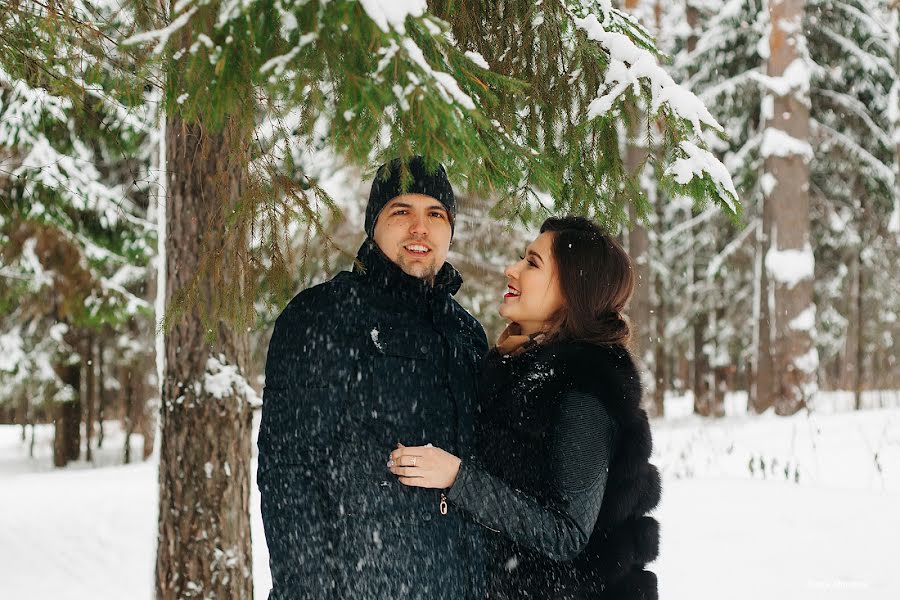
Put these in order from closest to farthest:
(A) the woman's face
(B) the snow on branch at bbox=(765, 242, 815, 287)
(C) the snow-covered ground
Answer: (A) the woman's face, (C) the snow-covered ground, (B) the snow on branch at bbox=(765, 242, 815, 287)

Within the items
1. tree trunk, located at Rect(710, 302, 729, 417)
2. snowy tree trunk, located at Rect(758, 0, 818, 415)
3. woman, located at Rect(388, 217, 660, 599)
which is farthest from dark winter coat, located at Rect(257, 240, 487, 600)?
tree trunk, located at Rect(710, 302, 729, 417)

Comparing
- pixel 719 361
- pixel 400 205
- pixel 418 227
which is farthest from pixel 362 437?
pixel 719 361

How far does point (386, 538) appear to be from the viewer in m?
2.89

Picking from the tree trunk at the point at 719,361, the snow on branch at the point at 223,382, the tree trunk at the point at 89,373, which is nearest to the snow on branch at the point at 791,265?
the tree trunk at the point at 719,361

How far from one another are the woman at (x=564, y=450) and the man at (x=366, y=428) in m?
0.14

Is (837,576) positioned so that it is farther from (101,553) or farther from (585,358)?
(101,553)

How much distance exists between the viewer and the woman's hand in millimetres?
2695

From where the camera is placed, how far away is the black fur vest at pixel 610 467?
9.01 feet

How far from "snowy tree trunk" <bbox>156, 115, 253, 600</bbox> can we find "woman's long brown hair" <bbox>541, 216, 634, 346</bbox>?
224 cm

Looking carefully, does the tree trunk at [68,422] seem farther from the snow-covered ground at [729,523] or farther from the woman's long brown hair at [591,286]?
the woman's long brown hair at [591,286]

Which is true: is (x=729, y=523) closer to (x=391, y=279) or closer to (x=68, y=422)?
(x=391, y=279)

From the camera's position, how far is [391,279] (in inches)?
125

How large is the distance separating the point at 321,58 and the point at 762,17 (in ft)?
54.5

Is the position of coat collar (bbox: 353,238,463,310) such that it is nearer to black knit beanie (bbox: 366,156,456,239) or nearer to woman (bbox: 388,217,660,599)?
black knit beanie (bbox: 366,156,456,239)
